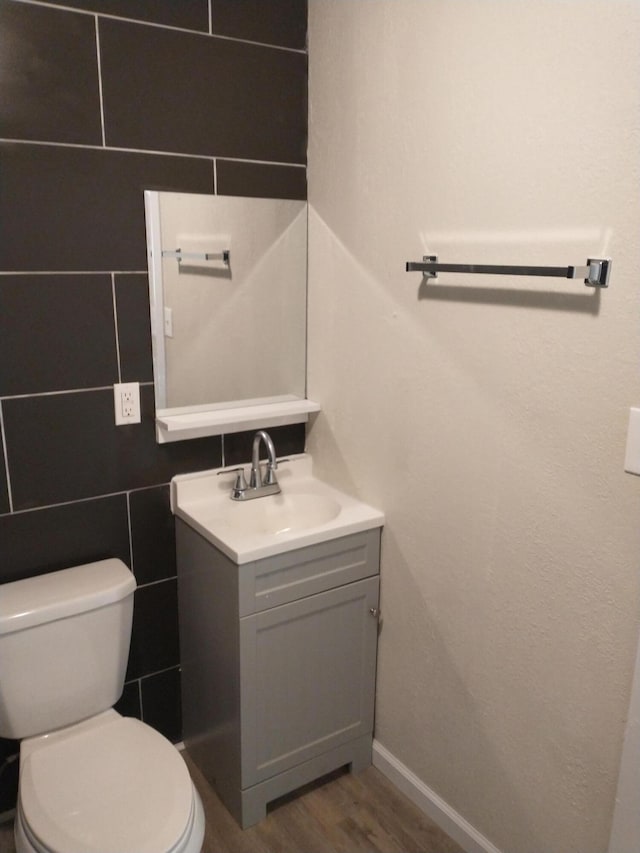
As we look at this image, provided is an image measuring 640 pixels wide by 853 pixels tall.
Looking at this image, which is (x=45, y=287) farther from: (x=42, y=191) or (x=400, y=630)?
(x=400, y=630)

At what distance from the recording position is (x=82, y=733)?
1.71m

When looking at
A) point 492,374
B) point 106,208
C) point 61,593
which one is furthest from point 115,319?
point 492,374

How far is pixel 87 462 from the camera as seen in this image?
1886mm

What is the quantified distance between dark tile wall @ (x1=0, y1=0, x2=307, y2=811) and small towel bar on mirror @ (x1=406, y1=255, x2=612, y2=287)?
75 centimetres

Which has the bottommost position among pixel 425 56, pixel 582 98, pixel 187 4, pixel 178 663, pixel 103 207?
pixel 178 663

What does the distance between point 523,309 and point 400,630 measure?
99cm

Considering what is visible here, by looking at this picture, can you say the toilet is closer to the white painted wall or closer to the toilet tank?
the toilet tank

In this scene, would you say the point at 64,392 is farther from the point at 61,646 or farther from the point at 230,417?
the point at 61,646

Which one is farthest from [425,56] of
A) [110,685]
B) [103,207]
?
[110,685]

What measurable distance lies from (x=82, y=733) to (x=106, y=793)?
0.85 feet

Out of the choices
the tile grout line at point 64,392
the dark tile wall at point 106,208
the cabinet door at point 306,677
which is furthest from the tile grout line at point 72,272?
the cabinet door at point 306,677

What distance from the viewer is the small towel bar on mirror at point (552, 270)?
1283 millimetres

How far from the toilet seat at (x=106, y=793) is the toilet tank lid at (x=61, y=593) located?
1.01 feet

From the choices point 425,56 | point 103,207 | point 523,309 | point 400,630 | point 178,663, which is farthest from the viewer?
point 178,663
